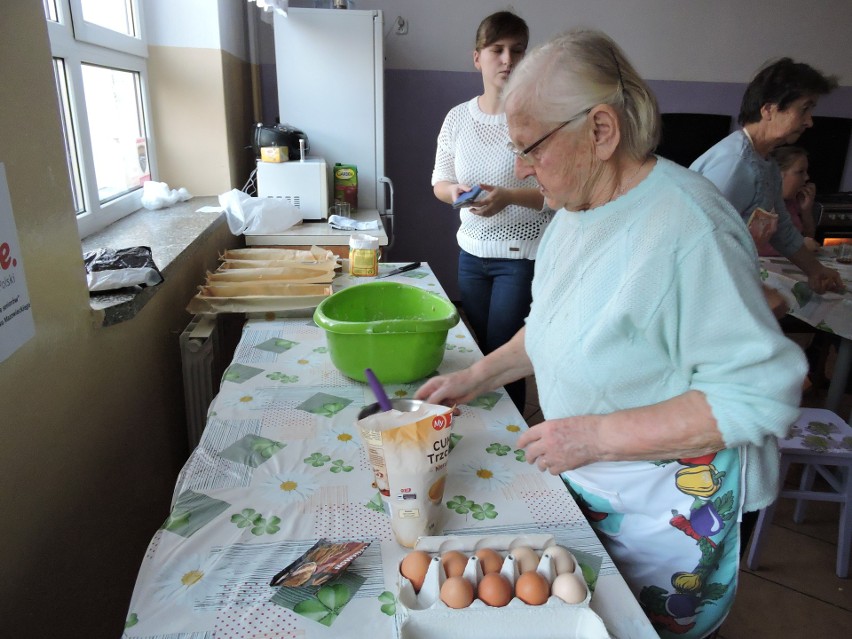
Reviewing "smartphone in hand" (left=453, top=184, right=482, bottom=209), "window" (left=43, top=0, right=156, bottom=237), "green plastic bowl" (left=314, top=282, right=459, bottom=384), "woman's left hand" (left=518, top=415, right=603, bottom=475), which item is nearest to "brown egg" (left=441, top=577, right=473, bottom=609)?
"woman's left hand" (left=518, top=415, right=603, bottom=475)

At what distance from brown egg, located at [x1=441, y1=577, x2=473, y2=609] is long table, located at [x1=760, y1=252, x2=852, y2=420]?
7.00 ft

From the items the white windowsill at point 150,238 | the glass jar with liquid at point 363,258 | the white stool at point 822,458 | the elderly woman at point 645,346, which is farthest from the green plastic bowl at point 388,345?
the white stool at point 822,458

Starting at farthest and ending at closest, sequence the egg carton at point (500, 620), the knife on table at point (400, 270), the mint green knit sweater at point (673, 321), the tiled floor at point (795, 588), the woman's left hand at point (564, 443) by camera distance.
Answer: the knife on table at point (400, 270) < the tiled floor at point (795, 588) < the woman's left hand at point (564, 443) < the mint green knit sweater at point (673, 321) < the egg carton at point (500, 620)

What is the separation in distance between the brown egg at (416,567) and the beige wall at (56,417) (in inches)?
25.8

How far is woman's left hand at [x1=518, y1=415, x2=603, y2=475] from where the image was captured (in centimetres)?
86

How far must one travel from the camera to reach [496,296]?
208 cm

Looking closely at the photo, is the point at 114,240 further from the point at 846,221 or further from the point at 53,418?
the point at 846,221

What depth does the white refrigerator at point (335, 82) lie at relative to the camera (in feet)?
9.75

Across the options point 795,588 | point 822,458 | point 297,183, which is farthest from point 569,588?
point 297,183

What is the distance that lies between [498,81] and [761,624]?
1873 millimetres

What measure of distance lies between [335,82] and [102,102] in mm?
1234

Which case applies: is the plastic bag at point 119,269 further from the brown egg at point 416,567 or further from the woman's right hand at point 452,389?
the brown egg at point 416,567

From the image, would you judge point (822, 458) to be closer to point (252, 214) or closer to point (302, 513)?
point (302, 513)

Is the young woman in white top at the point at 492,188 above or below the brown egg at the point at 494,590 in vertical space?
above
